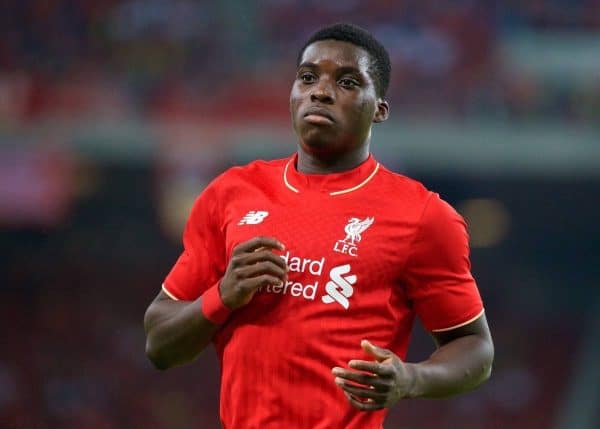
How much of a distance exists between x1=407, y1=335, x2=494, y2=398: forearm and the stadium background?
8.02 meters

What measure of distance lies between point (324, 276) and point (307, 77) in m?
0.53

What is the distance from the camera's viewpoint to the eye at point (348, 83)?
2822 millimetres

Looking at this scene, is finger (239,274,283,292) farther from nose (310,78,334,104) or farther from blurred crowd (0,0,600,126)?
blurred crowd (0,0,600,126)

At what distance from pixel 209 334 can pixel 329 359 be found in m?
0.32

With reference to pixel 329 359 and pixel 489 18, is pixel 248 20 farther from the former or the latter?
pixel 329 359

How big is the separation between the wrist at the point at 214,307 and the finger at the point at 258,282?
11 centimetres

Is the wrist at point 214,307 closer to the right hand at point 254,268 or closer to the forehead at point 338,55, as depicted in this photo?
the right hand at point 254,268

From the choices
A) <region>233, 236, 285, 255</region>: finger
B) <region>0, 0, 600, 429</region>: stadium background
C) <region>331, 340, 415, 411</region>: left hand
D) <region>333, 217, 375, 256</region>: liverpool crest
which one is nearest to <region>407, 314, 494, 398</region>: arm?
<region>331, 340, 415, 411</region>: left hand

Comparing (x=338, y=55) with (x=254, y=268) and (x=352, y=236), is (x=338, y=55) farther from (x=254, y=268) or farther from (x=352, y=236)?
(x=254, y=268)

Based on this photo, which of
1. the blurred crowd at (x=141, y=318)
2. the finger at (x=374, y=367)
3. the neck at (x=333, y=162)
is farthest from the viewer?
the blurred crowd at (x=141, y=318)

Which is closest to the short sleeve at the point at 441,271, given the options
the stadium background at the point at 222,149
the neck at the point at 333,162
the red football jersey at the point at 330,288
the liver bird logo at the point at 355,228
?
the red football jersey at the point at 330,288

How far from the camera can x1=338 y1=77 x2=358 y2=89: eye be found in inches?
111

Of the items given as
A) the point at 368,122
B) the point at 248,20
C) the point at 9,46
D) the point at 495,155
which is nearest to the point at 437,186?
the point at 495,155

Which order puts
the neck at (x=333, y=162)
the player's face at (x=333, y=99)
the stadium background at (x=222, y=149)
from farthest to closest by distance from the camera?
the stadium background at (x=222, y=149), the neck at (x=333, y=162), the player's face at (x=333, y=99)
